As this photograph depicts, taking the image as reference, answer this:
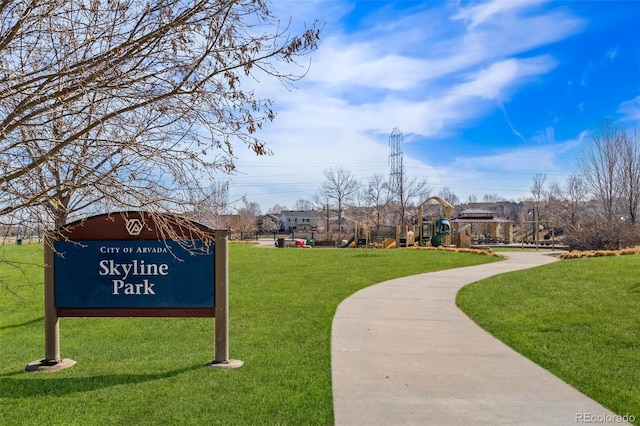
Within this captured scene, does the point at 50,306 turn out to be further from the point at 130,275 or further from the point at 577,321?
the point at 577,321

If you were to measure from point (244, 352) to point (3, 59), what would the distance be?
445 centimetres

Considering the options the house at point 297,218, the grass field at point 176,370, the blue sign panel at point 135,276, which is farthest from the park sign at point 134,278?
the house at point 297,218

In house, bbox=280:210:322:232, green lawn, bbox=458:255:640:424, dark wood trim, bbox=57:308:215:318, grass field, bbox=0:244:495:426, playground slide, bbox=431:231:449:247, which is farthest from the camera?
house, bbox=280:210:322:232

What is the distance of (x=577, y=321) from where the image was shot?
8.26m

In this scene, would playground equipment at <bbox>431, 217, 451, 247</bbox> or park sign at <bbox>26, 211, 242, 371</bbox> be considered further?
playground equipment at <bbox>431, 217, 451, 247</bbox>

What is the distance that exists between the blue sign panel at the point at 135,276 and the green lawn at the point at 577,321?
13.4ft

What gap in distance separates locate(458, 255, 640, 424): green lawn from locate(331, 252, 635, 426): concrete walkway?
29 cm

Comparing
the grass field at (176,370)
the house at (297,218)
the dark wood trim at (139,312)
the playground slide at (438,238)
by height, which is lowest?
the grass field at (176,370)

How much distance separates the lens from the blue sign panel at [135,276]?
20.0 ft

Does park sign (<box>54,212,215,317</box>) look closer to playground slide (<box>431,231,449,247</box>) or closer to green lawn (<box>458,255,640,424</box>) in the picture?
green lawn (<box>458,255,640,424</box>)

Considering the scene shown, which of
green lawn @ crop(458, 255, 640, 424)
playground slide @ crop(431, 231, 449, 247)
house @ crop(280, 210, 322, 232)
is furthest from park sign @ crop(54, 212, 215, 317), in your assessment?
house @ crop(280, 210, 322, 232)

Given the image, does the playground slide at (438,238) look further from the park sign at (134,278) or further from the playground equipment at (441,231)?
the park sign at (134,278)

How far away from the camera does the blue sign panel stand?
20.0 feet

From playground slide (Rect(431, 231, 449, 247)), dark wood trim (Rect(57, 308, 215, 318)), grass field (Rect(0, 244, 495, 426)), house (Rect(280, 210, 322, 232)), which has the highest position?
house (Rect(280, 210, 322, 232))
